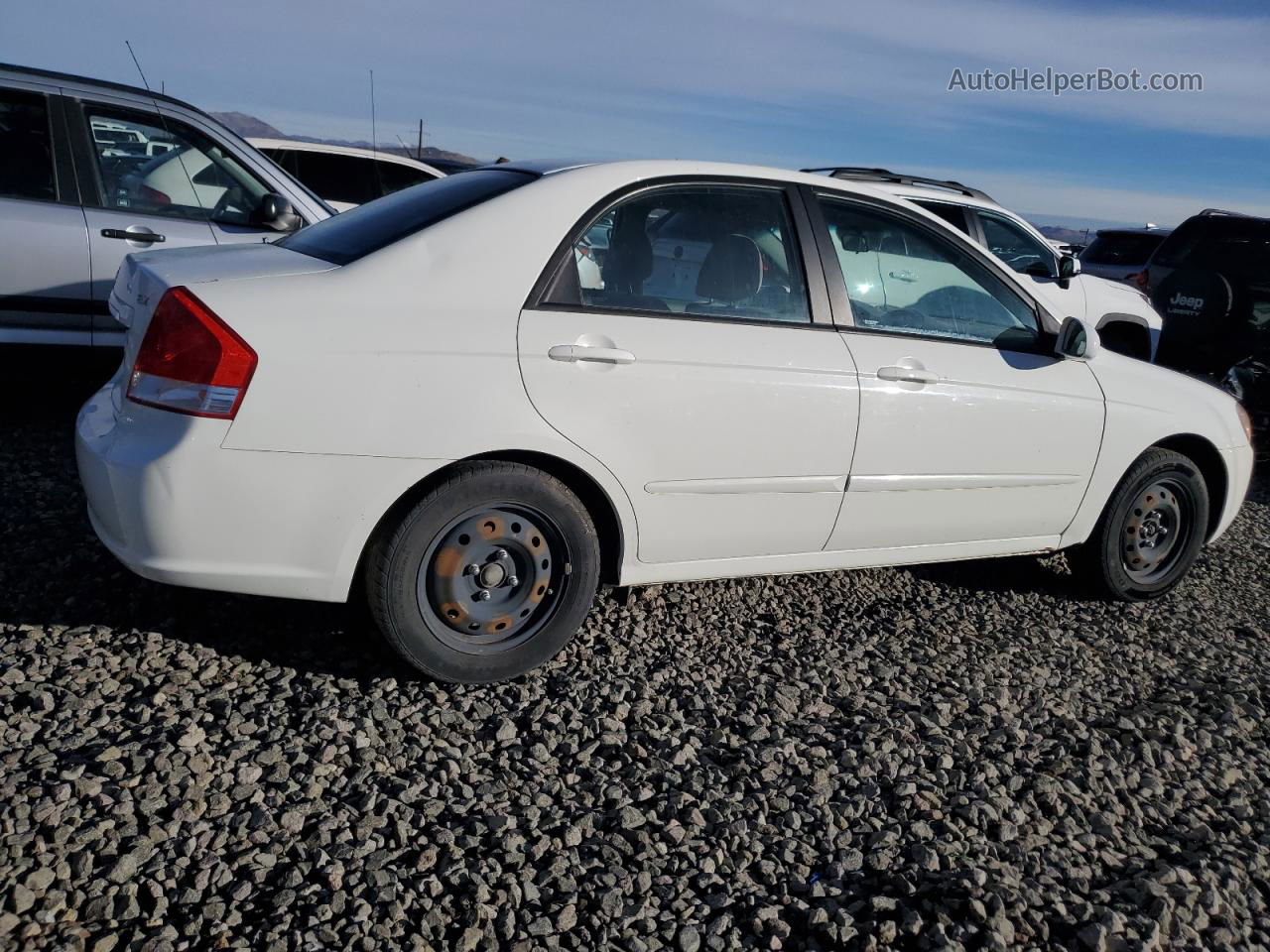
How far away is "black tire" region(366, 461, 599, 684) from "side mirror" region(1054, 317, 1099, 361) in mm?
2154

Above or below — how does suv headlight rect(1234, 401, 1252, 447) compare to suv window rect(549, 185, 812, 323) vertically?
below

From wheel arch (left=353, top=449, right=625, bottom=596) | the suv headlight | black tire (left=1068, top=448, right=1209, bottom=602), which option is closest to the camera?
wheel arch (left=353, top=449, right=625, bottom=596)

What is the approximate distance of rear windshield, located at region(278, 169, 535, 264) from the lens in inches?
130

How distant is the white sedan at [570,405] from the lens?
2918 mm

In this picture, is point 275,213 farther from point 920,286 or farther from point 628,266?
point 920,286

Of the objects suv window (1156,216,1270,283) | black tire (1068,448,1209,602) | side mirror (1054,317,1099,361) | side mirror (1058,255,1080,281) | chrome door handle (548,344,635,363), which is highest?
suv window (1156,216,1270,283)

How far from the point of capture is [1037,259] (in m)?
8.81

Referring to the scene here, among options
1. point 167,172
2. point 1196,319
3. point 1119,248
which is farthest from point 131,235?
point 1119,248

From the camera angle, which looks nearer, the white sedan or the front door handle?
the white sedan

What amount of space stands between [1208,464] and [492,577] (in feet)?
11.6

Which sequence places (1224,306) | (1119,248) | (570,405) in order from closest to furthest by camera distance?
(570,405) < (1224,306) < (1119,248)

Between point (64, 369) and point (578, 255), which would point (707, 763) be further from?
point (64, 369)

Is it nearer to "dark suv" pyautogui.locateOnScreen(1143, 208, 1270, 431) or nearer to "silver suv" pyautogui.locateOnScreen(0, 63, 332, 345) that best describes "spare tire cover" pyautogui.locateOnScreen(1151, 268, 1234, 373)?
"dark suv" pyautogui.locateOnScreen(1143, 208, 1270, 431)

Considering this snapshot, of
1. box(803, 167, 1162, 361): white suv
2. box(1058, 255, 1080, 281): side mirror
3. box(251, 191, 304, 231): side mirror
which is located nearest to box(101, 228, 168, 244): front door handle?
box(251, 191, 304, 231): side mirror
